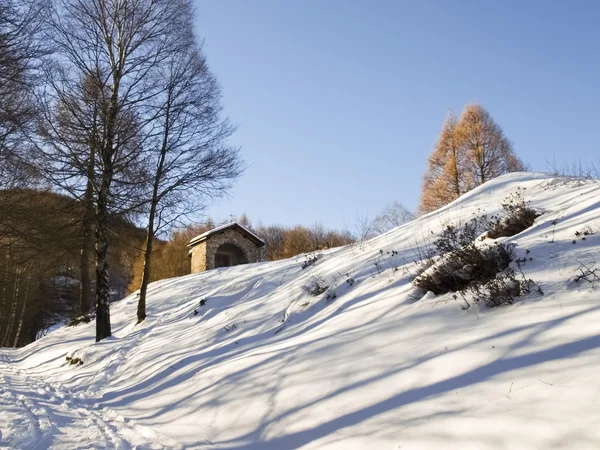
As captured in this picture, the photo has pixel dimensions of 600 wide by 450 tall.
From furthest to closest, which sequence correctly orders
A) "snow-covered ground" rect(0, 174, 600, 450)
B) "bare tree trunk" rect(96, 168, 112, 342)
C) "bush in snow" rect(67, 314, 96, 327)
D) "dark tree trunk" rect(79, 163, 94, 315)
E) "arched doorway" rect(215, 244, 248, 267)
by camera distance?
1. "arched doorway" rect(215, 244, 248, 267)
2. "bush in snow" rect(67, 314, 96, 327)
3. "dark tree trunk" rect(79, 163, 94, 315)
4. "bare tree trunk" rect(96, 168, 112, 342)
5. "snow-covered ground" rect(0, 174, 600, 450)

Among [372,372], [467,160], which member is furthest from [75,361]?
[467,160]

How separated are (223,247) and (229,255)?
2.16ft

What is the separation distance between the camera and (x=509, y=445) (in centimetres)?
268

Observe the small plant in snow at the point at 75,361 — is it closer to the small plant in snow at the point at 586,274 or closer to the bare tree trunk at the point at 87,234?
the bare tree trunk at the point at 87,234

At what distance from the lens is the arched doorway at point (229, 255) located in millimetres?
28453

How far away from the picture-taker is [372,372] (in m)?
4.22

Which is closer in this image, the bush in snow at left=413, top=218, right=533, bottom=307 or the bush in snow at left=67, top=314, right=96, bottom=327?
the bush in snow at left=413, top=218, right=533, bottom=307

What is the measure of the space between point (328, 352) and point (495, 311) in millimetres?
1844

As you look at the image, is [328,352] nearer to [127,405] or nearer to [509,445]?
[509,445]

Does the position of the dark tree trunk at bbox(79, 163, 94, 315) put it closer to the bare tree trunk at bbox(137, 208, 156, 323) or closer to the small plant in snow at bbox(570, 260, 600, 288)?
the bare tree trunk at bbox(137, 208, 156, 323)

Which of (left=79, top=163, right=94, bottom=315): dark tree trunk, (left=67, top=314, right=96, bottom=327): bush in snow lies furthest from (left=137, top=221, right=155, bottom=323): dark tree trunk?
(left=67, top=314, right=96, bottom=327): bush in snow

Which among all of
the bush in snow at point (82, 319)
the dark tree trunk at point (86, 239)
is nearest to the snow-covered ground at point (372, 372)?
the dark tree trunk at point (86, 239)

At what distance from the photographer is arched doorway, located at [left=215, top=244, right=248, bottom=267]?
2845 centimetres

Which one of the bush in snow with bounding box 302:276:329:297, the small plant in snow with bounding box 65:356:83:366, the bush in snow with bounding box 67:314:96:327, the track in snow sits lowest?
the track in snow
